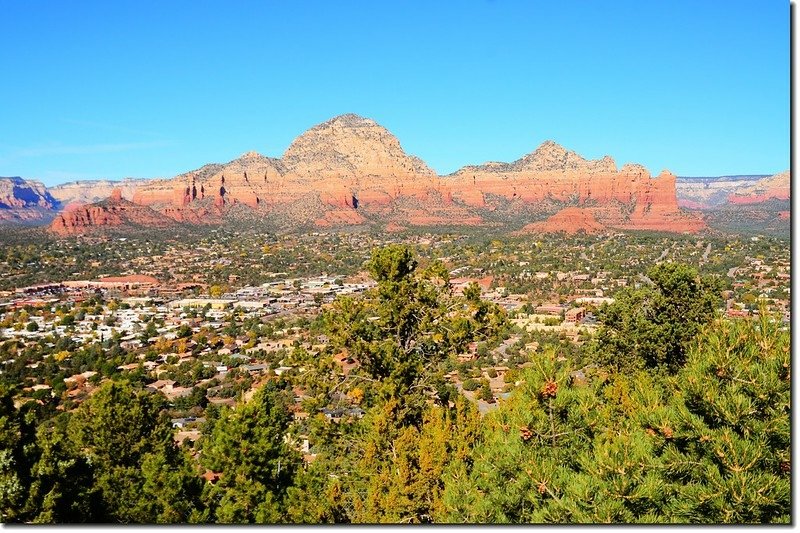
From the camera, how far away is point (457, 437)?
8.98 metres

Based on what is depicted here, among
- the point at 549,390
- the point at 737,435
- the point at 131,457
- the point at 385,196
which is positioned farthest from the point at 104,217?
the point at 737,435

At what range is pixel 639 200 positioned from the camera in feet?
534

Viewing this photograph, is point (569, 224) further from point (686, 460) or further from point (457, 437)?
point (686, 460)

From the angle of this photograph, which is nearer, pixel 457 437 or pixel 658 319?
pixel 457 437

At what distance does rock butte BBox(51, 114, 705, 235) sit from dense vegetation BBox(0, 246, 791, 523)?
5413 inches

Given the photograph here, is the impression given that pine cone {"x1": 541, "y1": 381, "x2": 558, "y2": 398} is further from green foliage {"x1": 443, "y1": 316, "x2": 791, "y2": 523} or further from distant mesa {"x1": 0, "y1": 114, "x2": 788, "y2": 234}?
distant mesa {"x1": 0, "y1": 114, "x2": 788, "y2": 234}

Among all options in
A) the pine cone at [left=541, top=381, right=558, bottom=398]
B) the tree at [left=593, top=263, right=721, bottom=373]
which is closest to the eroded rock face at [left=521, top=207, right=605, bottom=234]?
the tree at [left=593, top=263, right=721, bottom=373]

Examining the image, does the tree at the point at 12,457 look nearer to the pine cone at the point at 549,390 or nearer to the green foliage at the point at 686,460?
the green foliage at the point at 686,460

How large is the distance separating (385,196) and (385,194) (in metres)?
0.97

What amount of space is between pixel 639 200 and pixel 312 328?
133999 mm

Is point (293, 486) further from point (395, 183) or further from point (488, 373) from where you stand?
point (395, 183)

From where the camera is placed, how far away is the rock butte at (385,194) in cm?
15825

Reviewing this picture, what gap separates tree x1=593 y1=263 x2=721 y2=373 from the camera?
1620cm

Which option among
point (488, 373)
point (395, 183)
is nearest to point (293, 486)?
point (488, 373)
